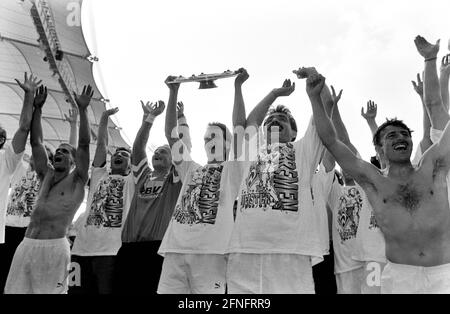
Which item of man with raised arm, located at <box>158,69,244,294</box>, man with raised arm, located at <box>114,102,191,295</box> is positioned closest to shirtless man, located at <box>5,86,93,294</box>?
man with raised arm, located at <box>114,102,191,295</box>

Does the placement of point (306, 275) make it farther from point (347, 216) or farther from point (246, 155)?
point (347, 216)

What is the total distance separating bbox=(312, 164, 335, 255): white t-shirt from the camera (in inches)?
194

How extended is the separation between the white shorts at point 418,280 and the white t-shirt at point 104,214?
10.5ft

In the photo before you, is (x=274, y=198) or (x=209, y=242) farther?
(x=209, y=242)

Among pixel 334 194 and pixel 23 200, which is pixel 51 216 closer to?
pixel 23 200

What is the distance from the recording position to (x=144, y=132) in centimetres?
577

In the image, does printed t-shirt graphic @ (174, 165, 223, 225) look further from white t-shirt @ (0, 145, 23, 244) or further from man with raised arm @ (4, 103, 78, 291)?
man with raised arm @ (4, 103, 78, 291)

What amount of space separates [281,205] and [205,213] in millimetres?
863

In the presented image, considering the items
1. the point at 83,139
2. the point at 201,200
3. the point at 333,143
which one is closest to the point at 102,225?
the point at 83,139

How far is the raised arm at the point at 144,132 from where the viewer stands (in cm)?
571

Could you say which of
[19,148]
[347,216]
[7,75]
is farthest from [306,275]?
[7,75]

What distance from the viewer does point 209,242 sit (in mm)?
4414
